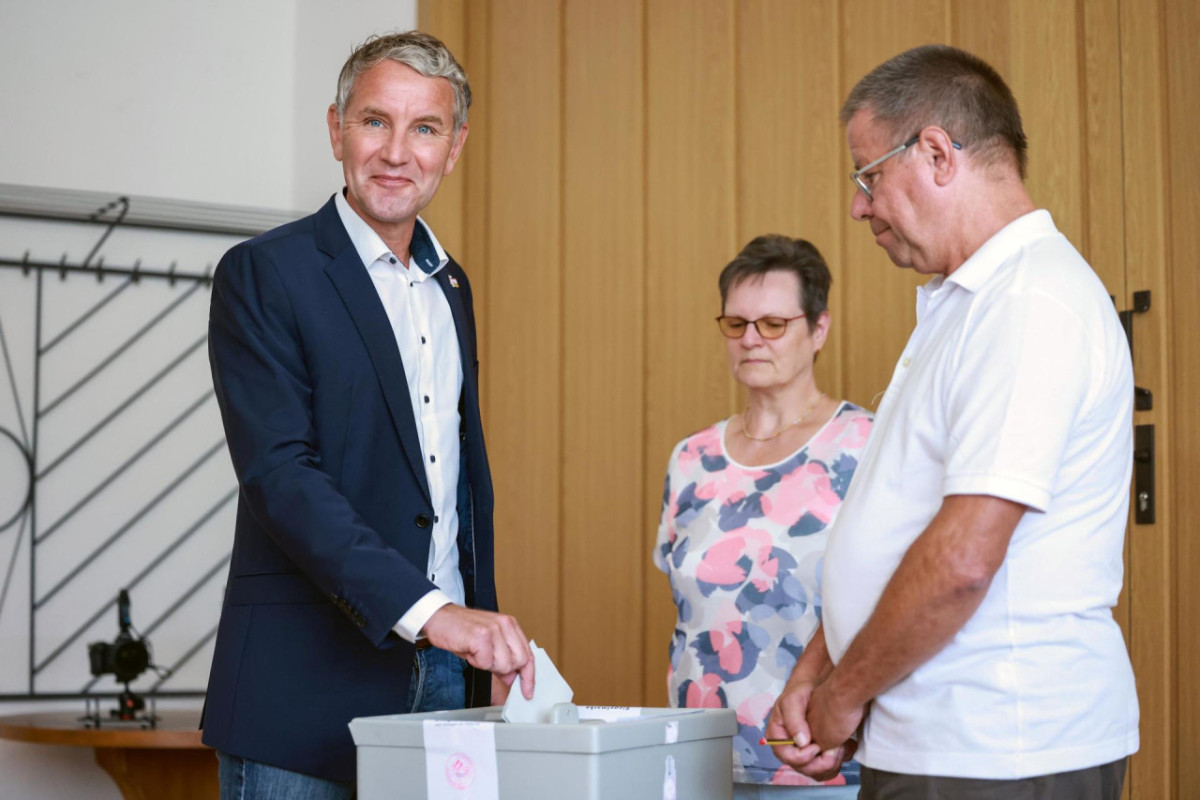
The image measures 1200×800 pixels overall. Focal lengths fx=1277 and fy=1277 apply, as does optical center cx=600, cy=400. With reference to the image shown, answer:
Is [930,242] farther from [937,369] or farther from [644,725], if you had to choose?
[644,725]

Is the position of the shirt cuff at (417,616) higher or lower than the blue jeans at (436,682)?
higher

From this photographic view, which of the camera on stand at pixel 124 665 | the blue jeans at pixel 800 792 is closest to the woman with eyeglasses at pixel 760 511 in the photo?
the blue jeans at pixel 800 792

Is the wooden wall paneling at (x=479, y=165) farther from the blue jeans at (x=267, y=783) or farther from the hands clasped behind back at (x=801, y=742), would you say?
the hands clasped behind back at (x=801, y=742)

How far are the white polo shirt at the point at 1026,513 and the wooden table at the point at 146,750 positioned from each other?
178 cm

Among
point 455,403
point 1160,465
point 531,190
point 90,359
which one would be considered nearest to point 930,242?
point 455,403

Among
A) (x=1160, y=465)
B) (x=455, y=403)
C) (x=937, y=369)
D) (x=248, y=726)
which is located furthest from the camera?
(x=1160, y=465)

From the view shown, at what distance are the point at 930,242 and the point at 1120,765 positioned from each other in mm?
607

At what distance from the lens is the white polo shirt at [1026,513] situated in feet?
4.17

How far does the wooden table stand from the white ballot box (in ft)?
4.74

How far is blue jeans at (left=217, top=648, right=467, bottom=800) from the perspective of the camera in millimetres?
1587

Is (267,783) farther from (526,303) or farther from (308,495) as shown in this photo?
(526,303)

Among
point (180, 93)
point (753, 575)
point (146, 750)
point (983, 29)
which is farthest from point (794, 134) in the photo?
point (146, 750)

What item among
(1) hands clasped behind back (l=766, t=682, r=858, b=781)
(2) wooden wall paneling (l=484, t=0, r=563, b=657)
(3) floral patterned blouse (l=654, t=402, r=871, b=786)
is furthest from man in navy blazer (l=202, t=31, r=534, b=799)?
(2) wooden wall paneling (l=484, t=0, r=563, b=657)

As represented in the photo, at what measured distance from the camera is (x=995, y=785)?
128cm
